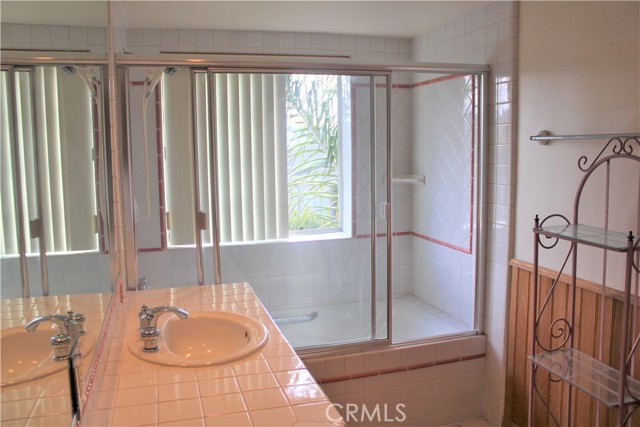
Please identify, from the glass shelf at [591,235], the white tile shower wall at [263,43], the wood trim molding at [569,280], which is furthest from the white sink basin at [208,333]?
the white tile shower wall at [263,43]

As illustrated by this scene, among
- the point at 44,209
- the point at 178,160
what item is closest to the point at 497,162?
the point at 178,160

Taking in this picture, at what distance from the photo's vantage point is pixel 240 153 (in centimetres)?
302

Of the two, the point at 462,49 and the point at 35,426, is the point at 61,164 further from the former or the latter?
the point at 462,49

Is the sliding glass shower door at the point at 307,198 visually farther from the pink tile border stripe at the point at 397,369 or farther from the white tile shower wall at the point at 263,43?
the white tile shower wall at the point at 263,43

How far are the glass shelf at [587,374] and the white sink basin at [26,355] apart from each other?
176 cm

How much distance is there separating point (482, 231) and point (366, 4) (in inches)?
54.8

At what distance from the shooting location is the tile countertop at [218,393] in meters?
1.25

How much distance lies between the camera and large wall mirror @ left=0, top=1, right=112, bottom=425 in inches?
22.4

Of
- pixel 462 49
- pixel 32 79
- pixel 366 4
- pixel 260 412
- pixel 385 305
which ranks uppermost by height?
pixel 366 4

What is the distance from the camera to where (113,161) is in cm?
213

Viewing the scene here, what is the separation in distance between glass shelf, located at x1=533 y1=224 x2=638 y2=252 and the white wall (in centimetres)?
12

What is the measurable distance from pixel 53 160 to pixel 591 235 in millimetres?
1860

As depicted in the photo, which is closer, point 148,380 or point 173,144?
point 148,380

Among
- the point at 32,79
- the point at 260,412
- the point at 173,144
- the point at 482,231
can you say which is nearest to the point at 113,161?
the point at 173,144
